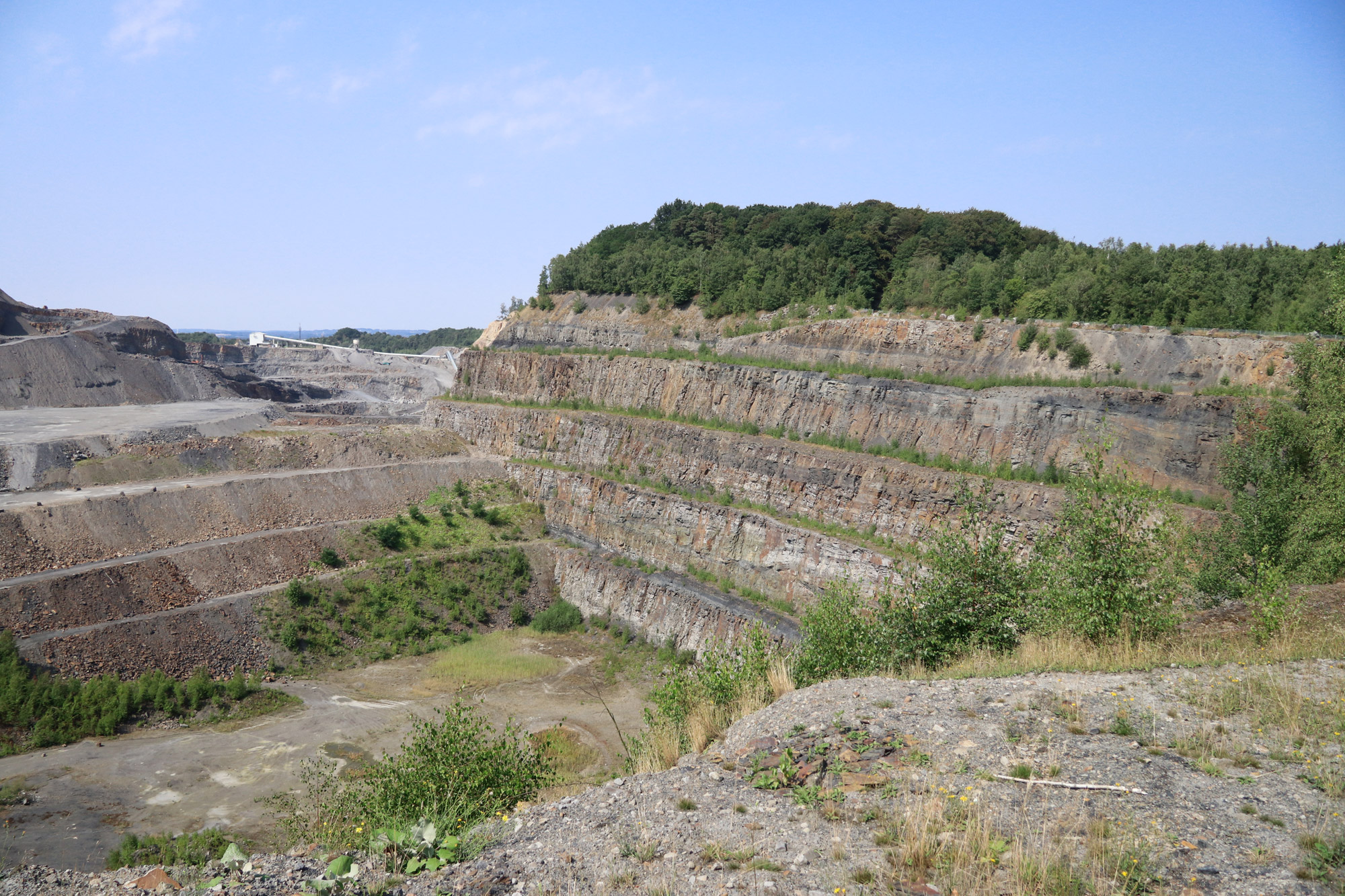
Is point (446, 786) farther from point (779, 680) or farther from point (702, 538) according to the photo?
point (702, 538)

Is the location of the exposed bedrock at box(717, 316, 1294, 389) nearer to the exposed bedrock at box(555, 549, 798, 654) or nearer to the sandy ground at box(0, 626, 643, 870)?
the exposed bedrock at box(555, 549, 798, 654)

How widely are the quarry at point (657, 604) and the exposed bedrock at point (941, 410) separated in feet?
0.50

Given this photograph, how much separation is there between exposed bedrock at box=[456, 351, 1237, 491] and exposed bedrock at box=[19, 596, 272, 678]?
2584 centimetres

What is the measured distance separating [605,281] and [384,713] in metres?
43.1

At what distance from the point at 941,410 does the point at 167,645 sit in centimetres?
3485

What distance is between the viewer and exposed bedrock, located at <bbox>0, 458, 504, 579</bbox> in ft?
111

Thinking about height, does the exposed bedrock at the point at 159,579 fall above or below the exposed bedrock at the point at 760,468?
below

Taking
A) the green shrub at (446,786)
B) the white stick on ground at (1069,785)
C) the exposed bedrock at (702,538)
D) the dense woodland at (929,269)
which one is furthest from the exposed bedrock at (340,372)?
the white stick on ground at (1069,785)

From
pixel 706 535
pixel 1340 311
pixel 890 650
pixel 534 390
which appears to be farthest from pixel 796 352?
pixel 890 650

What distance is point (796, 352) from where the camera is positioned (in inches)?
1752

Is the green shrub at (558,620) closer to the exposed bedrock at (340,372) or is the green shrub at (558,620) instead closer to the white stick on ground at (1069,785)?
the white stick on ground at (1069,785)

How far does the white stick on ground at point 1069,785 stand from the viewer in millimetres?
8258

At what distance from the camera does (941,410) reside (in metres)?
34.3

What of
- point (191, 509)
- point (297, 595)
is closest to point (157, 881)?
point (297, 595)
